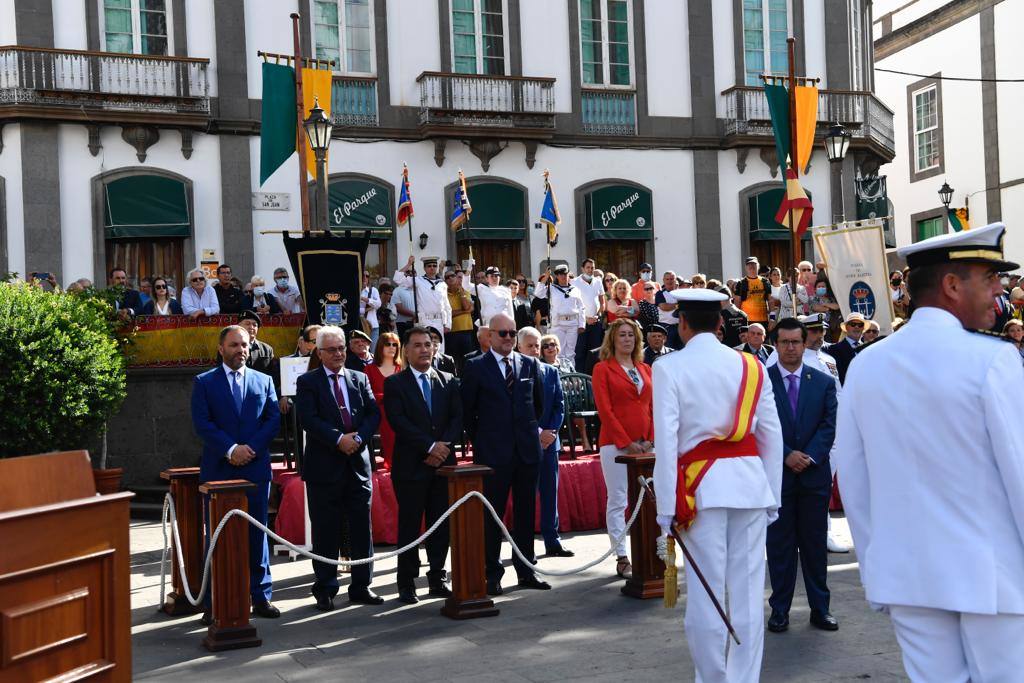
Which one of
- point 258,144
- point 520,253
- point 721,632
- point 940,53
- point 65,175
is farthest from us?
point 940,53

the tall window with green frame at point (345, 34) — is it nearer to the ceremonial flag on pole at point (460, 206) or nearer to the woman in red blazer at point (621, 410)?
the ceremonial flag on pole at point (460, 206)

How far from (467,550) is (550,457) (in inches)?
78.0

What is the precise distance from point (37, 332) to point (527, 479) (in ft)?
19.6

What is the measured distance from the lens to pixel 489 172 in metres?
25.1

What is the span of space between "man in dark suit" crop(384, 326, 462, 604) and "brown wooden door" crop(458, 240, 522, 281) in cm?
1609

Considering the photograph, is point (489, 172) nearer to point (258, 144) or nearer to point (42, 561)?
point (258, 144)

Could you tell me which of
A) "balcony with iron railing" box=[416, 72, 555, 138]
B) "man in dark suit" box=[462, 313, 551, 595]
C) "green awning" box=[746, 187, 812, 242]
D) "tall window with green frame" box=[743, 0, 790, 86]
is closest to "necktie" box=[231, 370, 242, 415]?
"man in dark suit" box=[462, 313, 551, 595]

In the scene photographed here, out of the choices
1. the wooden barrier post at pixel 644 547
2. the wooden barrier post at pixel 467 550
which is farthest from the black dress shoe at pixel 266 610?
the wooden barrier post at pixel 644 547

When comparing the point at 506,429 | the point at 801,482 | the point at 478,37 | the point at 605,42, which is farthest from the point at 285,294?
the point at 801,482

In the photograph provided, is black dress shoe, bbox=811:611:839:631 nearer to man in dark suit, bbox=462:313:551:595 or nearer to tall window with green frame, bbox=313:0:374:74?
man in dark suit, bbox=462:313:551:595

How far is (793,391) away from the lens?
25.8 feet

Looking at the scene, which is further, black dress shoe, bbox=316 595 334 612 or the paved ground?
black dress shoe, bbox=316 595 334 612

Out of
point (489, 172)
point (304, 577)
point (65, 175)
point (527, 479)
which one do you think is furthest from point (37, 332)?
point (489, 172)

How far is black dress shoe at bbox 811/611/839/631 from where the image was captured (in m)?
7.35
